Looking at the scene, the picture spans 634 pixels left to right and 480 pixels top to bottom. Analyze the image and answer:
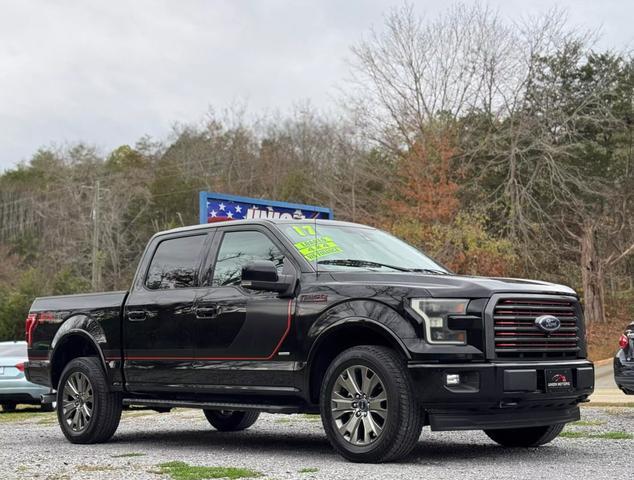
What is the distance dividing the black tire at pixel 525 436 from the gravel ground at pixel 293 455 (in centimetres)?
10

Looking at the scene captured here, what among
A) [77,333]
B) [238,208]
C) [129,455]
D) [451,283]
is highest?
[238,208]

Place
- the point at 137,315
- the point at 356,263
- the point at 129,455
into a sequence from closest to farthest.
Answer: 1. the point at 356,263
2. the point at 129,455
3. the point at 137,315

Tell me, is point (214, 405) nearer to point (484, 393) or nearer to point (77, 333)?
point (77, 333)

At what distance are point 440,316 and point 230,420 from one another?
4.60m

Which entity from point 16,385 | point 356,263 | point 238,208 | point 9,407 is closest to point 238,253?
point 356,263

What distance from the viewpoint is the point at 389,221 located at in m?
34.3

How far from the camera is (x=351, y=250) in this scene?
888 cm

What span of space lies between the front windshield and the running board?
48.4 inches

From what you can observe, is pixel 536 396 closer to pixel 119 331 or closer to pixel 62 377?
pixel 119 331

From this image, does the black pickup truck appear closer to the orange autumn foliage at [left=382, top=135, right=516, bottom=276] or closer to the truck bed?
the truck bed

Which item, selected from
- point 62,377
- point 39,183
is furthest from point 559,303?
point 39,183

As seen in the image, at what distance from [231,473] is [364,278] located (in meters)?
1.88

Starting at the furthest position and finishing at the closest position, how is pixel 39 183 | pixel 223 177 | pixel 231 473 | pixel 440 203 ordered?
1. pixel 39 183
2. pixel 223 177
3. pixel 440 203
4. pixel 231 473

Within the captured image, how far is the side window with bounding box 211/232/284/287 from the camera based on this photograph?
891 centimetres
